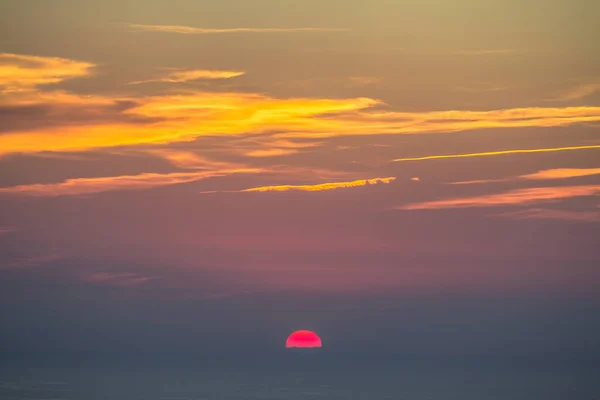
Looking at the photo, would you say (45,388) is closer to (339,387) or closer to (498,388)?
(339,387)

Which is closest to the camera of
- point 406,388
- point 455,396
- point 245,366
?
point 455,396

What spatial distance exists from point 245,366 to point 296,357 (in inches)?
1141

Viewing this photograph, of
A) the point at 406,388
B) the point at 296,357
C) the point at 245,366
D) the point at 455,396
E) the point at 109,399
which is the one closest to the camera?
the point at 109,399

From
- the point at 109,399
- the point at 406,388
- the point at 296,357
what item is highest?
the point at 296,357

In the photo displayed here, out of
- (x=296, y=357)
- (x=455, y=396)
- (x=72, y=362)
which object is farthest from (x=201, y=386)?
(x=296, y=357)

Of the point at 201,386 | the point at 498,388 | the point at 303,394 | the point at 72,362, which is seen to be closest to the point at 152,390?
the point at 201,386

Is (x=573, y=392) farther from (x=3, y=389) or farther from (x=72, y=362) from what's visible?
(x=72, y=362)

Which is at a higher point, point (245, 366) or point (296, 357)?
point (296, 357)

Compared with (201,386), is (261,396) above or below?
below

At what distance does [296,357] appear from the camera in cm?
17862

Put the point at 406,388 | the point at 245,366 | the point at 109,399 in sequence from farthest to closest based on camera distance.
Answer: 1. the point at 245,366
2. the point at 406,388
3. the point at 109,399

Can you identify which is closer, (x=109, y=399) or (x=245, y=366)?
(x=109, y=399)

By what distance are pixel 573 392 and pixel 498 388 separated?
34.7 feet

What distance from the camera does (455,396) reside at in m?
73.9
